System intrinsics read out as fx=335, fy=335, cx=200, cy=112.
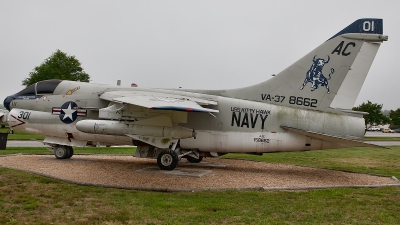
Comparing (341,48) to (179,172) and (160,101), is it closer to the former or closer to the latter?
(160,101)

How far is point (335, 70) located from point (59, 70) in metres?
53.5

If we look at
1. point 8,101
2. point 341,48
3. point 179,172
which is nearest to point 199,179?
point 179,172

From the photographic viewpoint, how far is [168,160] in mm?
11602

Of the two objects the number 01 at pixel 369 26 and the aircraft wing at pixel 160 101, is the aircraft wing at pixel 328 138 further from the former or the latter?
the number 01 at pixel 369 26

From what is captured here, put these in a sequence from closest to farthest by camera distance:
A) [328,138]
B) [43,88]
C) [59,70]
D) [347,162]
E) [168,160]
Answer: [328,138]
[168,160]
[43,88]
[347,162]
[59,70]

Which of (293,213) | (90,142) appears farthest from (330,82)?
(90,142)

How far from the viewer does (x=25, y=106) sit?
13.8m

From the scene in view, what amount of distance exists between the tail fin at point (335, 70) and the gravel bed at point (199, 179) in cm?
252

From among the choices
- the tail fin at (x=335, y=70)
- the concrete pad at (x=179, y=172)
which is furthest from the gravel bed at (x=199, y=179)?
the tail fin at (x=335, y=70)

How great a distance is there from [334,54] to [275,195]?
5967mm

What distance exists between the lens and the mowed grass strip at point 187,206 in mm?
5895

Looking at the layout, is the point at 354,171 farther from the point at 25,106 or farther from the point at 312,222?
the point at 25,106

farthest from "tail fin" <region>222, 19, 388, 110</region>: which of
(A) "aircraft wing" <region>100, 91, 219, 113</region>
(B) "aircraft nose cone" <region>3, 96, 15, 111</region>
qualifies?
(B) "aircraft nose cone" <region>3, 96, 15, 111</region>

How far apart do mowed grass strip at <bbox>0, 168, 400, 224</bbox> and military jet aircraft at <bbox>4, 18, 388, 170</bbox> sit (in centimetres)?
292
